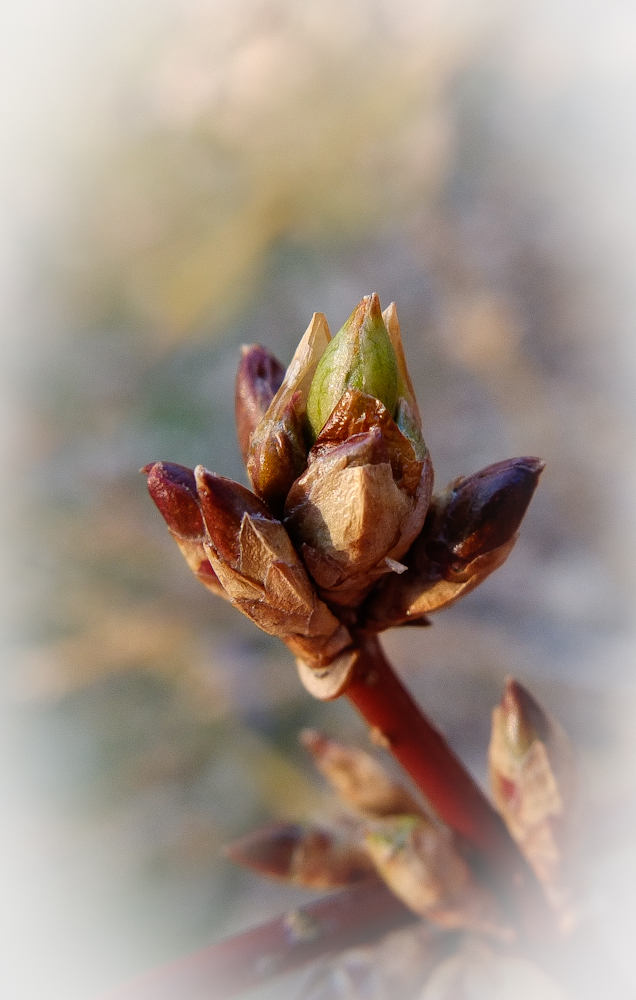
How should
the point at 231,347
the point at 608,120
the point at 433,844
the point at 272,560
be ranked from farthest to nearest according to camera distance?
the point at 231,347 → the point at 608,120 → the point at 433,844 → the point at 272,560

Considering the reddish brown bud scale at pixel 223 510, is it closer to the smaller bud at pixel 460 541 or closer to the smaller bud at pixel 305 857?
the smaller bud at pixel 460 541

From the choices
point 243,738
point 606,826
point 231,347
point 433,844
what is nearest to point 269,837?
point 433,844

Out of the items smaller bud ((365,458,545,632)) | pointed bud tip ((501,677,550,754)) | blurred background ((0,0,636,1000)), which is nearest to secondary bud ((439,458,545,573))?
smaller bud ((365,458,545,632))

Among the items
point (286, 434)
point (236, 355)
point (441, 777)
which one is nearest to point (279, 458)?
point (286, 434)

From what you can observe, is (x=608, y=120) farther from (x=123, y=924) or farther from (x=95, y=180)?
(x=123, y=924)

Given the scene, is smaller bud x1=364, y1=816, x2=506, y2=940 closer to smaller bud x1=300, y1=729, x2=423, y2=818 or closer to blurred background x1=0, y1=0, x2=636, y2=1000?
smaller bud x1=300, y1=729, x2=423, y2=818

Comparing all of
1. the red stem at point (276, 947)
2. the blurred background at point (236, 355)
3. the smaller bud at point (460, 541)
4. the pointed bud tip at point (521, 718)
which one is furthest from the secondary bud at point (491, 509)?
the blurred background at point (236, 355)
